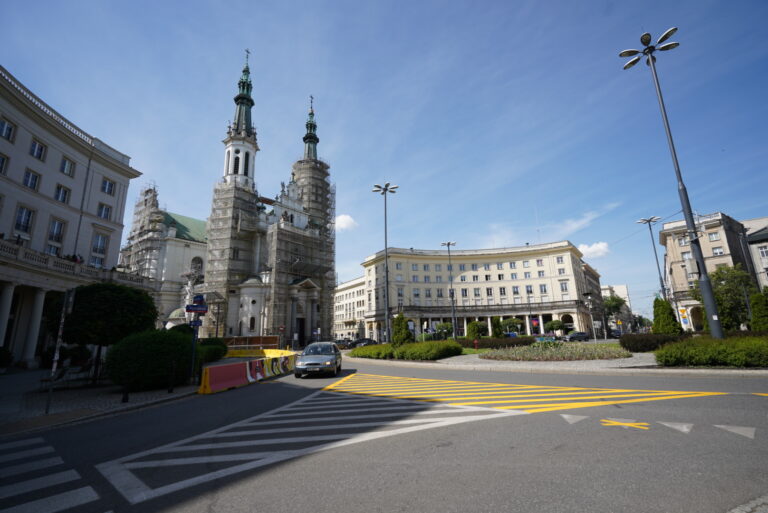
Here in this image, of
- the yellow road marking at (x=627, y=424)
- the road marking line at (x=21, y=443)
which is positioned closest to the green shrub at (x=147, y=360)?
the road marking line at (x=21, y=443)

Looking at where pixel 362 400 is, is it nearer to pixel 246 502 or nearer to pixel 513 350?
pixel 246 502

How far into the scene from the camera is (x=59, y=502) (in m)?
3.88

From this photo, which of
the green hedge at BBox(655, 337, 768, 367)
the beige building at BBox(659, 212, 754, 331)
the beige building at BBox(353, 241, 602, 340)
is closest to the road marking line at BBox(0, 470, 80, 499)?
the green hedge at BBox(655, 337, 768, 367)

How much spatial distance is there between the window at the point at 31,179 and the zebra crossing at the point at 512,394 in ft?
91.8

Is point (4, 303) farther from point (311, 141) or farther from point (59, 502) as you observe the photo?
point (311, 141)

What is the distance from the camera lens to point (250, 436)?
20.7 feet

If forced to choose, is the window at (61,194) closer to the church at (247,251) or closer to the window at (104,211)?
the window at (104,211)

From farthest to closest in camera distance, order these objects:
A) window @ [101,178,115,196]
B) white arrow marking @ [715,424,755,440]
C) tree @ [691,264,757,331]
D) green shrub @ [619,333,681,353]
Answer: tree @ [691,264,757,331] → window @ [101,178,115,196] → green shrub @ [619,333,681,353] → white arrow marking @ [715,424,755,440]

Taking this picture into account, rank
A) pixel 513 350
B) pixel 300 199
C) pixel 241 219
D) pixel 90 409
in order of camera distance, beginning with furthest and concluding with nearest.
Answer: pixel 300 199 < pixel 241 219 < pixel 513 350 < pixel 90 409

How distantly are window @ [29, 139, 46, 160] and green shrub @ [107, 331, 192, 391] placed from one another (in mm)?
22958

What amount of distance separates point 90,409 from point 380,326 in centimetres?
6264

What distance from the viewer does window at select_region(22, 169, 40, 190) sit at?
24798mm

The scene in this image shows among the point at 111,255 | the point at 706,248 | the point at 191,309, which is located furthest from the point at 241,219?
the point at 706,248

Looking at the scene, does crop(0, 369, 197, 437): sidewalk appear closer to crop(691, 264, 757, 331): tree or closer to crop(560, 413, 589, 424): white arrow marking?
crop(560, 413, 589, 424): white arrow marking
